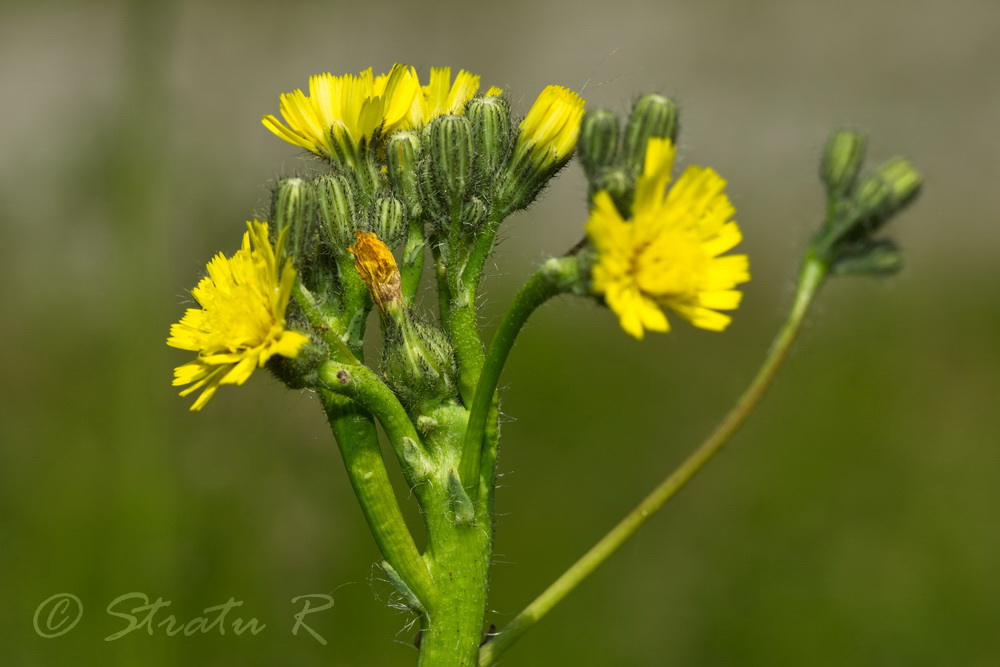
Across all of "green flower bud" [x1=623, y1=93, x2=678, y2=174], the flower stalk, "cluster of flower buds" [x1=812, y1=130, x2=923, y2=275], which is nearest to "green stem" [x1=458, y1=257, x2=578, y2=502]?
the flower stalk

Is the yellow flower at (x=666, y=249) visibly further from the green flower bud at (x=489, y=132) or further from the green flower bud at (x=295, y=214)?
the green flower bud at (x=295, y=214)

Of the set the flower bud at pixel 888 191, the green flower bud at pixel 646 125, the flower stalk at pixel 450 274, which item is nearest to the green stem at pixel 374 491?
the flower stalk at pixel 450 274

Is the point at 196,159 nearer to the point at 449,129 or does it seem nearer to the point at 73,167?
the point at 73,167

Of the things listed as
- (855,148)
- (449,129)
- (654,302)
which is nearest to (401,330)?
(449,129)

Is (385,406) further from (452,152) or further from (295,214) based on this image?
(452,152)

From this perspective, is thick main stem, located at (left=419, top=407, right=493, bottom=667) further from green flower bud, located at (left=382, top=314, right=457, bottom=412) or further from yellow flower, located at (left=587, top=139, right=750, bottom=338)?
yellow flower, located at (left=587, top=139, right=750, bottom=338)

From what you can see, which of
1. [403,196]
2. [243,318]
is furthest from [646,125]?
[243,318]
